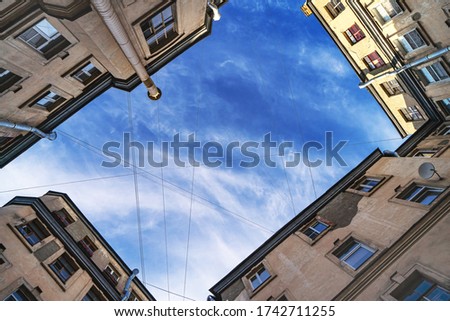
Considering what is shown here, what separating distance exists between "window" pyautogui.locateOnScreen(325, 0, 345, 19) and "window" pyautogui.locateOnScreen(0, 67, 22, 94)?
2253 cm

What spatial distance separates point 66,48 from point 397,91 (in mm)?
23003

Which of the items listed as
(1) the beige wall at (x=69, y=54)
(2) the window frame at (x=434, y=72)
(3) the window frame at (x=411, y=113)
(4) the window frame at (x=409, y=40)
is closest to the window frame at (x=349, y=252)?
(2) the window frame at (x=434, y=72)

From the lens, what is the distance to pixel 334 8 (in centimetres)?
2153

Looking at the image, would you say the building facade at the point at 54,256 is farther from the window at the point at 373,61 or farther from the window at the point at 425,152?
the window at the point at 373,61

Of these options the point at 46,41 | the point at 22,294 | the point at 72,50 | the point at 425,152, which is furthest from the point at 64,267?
the point at 425,152

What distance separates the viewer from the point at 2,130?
44.5 feet

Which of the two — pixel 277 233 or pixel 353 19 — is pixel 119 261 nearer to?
pixel 277 233

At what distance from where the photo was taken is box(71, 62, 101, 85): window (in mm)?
14617

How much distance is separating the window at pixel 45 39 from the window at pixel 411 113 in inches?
937

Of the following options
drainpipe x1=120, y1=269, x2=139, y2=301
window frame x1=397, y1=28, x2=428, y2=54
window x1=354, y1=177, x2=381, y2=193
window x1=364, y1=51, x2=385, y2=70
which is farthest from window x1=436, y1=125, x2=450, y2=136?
drainpipe x1=120, y1=269, x2=139, y2=301

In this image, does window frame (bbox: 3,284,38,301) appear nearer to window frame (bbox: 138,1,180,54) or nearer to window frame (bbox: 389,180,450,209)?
window frame (bbox: 138,1,180,54)

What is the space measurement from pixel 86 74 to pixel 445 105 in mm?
23726

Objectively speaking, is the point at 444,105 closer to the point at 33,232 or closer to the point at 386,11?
the point at 386,11
